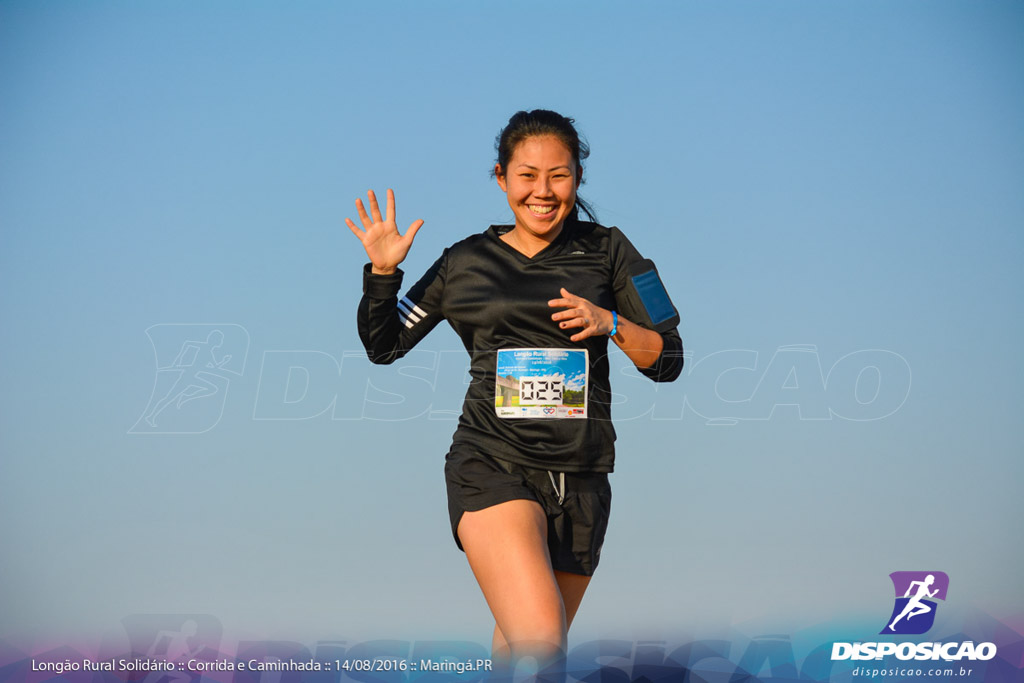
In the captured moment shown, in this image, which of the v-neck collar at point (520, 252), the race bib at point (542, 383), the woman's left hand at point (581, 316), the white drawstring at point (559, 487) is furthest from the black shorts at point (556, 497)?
the v-neck collar at point (520, 252)

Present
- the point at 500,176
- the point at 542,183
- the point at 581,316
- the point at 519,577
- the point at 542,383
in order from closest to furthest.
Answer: the point at 519,577 < the point at 581,316 < the point at 542,383 < the point at 542,183 < the point at 500,176

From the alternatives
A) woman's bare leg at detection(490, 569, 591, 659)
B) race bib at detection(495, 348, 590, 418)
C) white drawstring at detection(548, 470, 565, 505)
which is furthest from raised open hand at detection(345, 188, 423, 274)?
woman's bare leg at detection(490, 569, 591, 659)

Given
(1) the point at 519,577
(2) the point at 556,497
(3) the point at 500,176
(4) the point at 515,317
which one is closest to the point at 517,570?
(1) the point at 519,577

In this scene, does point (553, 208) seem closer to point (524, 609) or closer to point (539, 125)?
point (539, 125)

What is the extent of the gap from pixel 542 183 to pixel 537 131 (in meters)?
0.24

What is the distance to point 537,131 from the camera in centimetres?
409

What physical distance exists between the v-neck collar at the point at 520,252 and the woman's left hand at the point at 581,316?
0.37m

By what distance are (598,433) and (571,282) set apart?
2.07ft

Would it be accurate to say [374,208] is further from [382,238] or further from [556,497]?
[556,497]

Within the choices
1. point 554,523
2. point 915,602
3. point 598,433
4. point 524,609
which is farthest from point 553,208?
point 915,602

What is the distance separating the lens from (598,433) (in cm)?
393

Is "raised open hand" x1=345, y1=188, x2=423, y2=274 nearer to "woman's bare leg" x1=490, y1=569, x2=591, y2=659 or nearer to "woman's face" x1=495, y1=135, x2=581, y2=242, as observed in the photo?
"woman's face" x1=495, y1=135, x2=581, y2=242

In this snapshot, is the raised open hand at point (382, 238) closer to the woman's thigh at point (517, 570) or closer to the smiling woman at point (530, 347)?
the smiling woman at point (530, 347)

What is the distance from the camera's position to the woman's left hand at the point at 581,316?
3.60 meters
